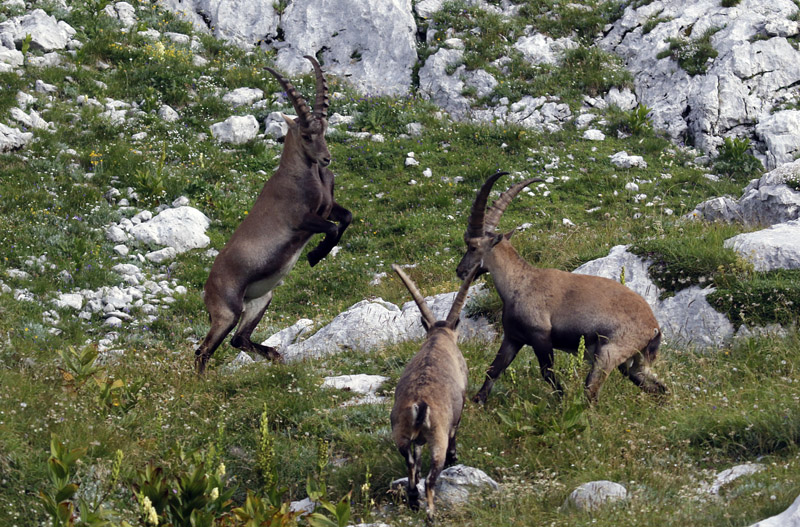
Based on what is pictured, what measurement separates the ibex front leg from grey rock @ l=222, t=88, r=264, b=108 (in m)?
9.06

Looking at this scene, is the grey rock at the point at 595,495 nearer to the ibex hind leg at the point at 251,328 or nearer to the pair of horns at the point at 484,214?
the pair of horns at the point at 484,214

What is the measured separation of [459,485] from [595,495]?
3.13 feet

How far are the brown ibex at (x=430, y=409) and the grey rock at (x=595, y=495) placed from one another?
0.89 metres

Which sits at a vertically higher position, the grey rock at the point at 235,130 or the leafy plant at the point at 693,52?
the leafy plant at the point at 693,52

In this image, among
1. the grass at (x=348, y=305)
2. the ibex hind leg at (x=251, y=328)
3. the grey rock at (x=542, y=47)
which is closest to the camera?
the grass at (x=348, y=305)

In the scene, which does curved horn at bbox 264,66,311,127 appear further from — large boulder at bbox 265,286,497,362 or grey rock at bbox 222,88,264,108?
grey rock at bbox 222,88,264,108

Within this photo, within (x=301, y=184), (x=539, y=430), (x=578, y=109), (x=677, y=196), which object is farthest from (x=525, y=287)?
(x=578, y=109)

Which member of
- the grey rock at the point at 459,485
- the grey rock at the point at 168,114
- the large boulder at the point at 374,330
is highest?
the grey rock at the point at 459,485

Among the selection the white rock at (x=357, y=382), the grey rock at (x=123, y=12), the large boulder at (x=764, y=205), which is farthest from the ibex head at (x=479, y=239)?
the grey rock at (x=123, y=12)

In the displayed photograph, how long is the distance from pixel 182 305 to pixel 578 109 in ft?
32.3

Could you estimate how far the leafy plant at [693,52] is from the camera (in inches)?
669

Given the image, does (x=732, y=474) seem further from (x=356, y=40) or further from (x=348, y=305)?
(x=356, y=40)

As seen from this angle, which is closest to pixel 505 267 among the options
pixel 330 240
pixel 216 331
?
pixel 330 240

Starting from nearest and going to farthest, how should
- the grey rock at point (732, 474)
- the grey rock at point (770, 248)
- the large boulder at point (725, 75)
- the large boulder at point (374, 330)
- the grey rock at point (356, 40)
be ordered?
the grey rock at point (732, 474)
the grey rock at point (770, 248)
the large boulder at point (374, 330)
the large boulder at point (725, 75)
the grey rock at point (356, 40)
